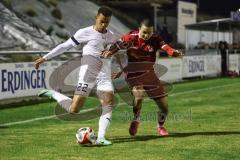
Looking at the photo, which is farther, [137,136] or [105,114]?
[137,136]

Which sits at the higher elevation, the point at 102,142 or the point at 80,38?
the point at 80,38

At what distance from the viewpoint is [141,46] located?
10.2 metres

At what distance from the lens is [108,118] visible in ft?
31.3

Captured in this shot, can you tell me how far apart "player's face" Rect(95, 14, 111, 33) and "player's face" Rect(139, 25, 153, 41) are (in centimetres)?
85

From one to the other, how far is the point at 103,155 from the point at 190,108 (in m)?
7.58

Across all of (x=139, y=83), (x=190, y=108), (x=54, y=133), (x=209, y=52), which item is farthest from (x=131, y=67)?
(x=209, y=52)

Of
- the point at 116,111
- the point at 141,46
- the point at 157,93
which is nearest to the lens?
the point at 141,46

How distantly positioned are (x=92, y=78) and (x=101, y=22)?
2.86ft

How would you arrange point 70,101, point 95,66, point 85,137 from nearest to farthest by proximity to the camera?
point 85,137 → point 95,66 → point 70,101

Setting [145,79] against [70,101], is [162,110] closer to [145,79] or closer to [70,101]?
[145,79]

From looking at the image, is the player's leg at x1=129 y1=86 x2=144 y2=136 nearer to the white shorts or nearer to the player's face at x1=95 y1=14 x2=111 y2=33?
the white shorts

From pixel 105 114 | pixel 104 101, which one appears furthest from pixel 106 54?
pixel 105 114

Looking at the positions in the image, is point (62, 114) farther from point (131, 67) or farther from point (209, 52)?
point (209, 52)

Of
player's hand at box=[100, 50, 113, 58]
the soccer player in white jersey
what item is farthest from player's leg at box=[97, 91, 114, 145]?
player's hand at box=[100, 50, 113, 58]
